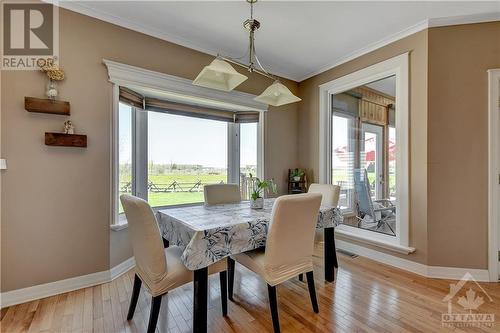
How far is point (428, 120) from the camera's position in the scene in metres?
2.49

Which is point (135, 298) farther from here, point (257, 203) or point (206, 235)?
point (257, 203)

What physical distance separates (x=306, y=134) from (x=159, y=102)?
7.61ft

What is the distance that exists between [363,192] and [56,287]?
12.1ft

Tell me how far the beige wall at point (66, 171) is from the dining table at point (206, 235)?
0.86 m

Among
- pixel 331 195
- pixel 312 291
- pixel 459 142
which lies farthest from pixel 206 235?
pixel 459 142

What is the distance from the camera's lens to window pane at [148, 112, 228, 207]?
10.5ft

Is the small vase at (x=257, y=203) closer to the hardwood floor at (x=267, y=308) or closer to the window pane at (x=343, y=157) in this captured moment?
the hardwood floor at (x=267, y=308)

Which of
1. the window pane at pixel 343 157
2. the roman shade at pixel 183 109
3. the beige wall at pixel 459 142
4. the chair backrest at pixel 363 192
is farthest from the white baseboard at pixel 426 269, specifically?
the roman shade at pixel 183 109

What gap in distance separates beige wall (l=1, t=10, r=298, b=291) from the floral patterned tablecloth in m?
0.86

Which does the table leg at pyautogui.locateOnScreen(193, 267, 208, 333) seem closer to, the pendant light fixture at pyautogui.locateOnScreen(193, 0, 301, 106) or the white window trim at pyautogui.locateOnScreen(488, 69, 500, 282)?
the pendant light fixture at pyautogui.locateOnScreen(193, 0, 301, 106)

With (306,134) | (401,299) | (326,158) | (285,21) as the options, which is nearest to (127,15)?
(285,21)

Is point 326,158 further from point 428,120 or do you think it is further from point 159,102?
point 159,102

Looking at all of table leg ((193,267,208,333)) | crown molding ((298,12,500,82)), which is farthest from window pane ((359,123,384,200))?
table leg ((193,267,208,333))

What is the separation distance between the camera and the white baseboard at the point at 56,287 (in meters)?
1.98
